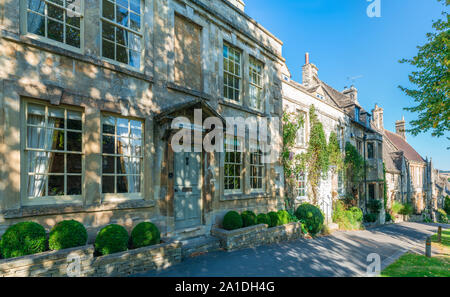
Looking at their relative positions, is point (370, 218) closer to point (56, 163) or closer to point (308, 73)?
point (308, 73)

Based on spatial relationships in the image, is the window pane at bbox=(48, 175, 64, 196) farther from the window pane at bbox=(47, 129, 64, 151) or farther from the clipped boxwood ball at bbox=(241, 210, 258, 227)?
the clipped boxwood ball at bbox=(241, 210, 258, 227)

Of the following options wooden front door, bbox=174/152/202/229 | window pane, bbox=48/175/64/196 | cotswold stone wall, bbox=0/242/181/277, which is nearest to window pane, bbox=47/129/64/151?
window pane, bbox=48/175/64/196

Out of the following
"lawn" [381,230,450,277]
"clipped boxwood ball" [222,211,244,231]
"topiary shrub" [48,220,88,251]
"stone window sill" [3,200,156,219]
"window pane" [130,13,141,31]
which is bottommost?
"lawn" [381,230,450,277]

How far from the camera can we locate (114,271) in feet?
15.5

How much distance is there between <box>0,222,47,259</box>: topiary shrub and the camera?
4.04 metres

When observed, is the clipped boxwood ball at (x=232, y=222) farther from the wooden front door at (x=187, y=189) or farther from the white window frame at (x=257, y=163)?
the white window frame at (x=257, y=163)

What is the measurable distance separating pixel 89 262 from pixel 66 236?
0.68m

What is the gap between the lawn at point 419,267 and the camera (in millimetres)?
5930

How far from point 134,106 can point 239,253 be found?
5.07 meters

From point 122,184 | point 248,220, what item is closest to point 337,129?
point 248,220

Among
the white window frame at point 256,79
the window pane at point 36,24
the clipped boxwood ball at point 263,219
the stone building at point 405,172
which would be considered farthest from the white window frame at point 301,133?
the stone building at point 405,172

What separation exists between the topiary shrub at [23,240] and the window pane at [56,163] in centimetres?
118

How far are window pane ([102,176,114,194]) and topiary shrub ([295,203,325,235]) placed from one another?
330 inches

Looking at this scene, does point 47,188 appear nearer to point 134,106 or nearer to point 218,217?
point 134,106
